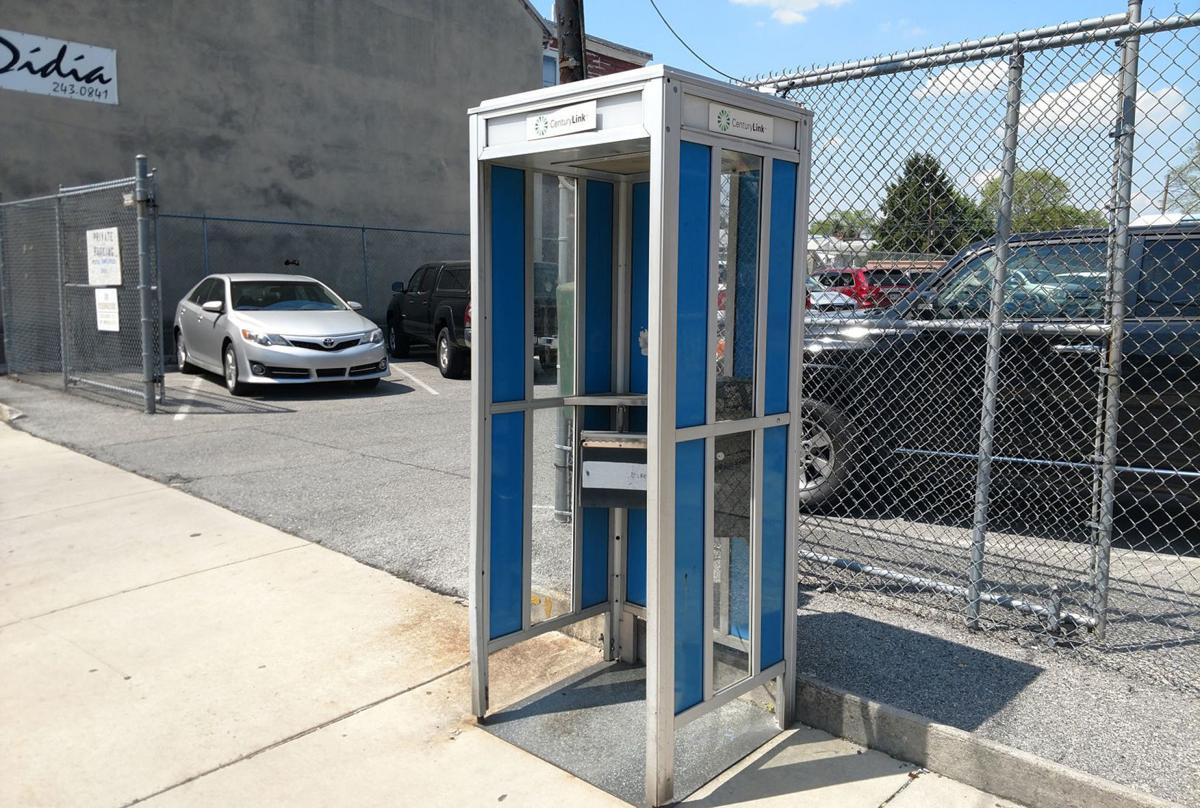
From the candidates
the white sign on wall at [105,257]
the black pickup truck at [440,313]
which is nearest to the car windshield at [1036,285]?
the black pickup truck at [440,313]

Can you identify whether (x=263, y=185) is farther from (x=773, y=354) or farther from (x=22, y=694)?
(x=773, y=354)

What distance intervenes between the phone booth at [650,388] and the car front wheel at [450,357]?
9455 mm

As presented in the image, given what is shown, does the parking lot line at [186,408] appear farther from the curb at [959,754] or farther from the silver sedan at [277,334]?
the curb at [959,754]

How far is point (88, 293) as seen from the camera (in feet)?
41.8

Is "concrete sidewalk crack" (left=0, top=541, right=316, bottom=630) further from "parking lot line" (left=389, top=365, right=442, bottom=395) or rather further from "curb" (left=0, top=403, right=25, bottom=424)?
"parking lot line" (left=389, top=365, right=442, bottom=395)

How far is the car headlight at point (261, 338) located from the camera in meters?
11.7

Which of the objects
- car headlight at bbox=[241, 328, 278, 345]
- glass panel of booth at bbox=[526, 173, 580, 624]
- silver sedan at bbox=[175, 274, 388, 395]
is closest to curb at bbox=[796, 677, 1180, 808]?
glass panel of booth at bbox=[526, 173, 580, 624]

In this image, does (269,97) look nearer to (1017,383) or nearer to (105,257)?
(105,257)

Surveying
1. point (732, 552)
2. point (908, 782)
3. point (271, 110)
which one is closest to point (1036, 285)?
point (732, 552)

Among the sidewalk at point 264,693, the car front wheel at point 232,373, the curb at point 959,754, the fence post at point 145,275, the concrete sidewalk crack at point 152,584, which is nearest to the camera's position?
the curb at point 959,754

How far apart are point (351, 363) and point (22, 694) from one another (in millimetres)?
8295

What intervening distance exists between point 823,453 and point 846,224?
1860mm

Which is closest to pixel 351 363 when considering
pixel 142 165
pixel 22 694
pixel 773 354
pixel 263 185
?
pixel 142 165

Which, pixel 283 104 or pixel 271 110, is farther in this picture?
pixel 283 104
